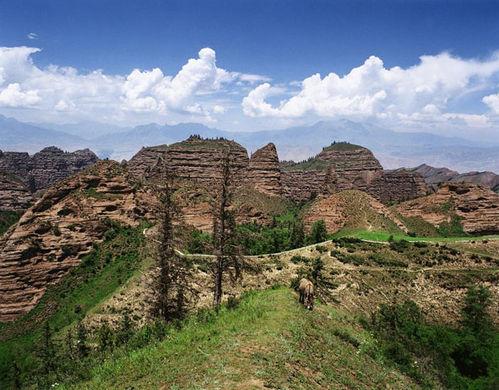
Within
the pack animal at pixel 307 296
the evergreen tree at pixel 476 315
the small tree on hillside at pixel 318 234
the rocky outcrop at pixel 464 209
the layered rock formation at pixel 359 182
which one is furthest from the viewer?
the layered rock formation at pixel 359 182

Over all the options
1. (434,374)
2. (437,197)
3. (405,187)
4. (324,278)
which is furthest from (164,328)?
(405,187)

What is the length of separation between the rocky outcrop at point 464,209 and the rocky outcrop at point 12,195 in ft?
428

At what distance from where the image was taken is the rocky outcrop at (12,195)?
150 meters

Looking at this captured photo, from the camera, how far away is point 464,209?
345 feet

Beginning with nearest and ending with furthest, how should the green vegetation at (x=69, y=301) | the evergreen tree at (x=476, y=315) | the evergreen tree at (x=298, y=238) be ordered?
the evergreen tree at (x=476, y=315)
the green vegetation at (x=69, y=301)
the evergreen tree at (x=298, y=238)

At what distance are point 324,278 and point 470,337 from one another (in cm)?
1722

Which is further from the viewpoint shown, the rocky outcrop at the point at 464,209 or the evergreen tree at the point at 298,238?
the rocky outcrop at the point at 464,209

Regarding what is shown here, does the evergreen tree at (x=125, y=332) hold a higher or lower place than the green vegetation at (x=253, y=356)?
lower

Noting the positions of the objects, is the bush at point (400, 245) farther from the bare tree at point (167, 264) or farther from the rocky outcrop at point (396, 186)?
the rocky outcrop at point (396, 186)

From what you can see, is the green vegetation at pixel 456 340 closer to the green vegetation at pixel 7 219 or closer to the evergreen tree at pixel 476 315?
the evergreen tree at pixel 476 315

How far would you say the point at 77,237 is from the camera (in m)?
71.6

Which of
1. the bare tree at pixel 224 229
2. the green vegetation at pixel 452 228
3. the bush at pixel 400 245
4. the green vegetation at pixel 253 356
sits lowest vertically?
the green vegetation at pixel 452 228

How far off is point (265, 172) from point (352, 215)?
208 ft

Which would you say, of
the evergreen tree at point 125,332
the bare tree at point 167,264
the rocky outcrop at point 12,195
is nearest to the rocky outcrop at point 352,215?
the evergreen tree at point 125,332
